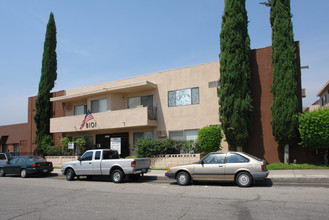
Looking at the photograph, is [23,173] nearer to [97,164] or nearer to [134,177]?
[97,164]

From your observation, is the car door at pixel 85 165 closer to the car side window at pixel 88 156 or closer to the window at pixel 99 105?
the car side window at pixel 88 156

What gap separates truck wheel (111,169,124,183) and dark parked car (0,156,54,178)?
20.4 feet

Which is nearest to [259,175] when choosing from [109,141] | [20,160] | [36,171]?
[36,171]

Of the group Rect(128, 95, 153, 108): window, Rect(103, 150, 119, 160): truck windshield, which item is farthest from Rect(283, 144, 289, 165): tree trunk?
Rect(128, 95, 153, 108): window

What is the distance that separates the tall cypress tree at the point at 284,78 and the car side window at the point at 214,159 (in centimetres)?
571

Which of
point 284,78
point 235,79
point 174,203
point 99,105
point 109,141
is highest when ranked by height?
point 235,79

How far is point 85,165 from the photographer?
1455 centimetres

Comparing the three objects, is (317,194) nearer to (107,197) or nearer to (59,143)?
(107,197)

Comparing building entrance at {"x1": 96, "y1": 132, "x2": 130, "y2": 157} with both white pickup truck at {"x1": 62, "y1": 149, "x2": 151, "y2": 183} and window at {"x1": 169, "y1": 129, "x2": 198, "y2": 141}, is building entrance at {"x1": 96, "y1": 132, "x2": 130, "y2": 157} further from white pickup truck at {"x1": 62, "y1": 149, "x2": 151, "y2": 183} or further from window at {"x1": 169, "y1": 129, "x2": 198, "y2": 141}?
white pickup truck at {"x1": 62, "y1": 149, "x2": 151, "y2": 183}

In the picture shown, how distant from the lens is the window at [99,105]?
23.2m

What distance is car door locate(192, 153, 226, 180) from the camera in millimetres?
11312

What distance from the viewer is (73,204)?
867 cm

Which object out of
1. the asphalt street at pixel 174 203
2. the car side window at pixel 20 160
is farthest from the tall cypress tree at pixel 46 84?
the asphalt street at pixel 174 203

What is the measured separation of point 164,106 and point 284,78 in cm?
854
